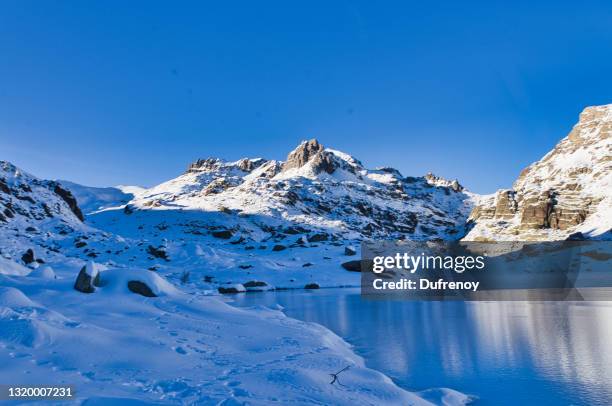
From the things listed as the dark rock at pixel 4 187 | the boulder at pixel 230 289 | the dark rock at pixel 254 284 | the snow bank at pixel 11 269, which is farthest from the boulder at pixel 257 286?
the dark rock at pixel 4 187

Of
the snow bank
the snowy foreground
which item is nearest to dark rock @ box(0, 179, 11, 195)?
the snow bank

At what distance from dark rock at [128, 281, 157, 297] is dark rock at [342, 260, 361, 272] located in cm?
7008

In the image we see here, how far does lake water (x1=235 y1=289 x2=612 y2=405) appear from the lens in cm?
1162

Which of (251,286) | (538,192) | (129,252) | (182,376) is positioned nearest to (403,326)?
(182,376)

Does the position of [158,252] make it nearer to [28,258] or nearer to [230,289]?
[230,289]

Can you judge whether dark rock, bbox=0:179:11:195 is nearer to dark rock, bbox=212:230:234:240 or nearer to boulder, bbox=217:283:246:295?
boulder, bbox=217:283:246:295

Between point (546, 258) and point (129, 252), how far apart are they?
12981cm

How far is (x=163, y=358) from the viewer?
453 inches

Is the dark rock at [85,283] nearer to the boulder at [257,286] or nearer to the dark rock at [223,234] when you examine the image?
the boulder at [257,286]

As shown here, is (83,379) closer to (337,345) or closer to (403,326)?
(337,345)

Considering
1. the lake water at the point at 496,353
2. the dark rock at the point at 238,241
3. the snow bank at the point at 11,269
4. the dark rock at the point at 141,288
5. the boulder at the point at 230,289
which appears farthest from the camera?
the dark rock at the point at 238,241

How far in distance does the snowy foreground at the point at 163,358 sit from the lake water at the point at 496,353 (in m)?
1.47

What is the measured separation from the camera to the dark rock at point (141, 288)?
20781mm

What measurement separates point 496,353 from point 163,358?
1255cm
